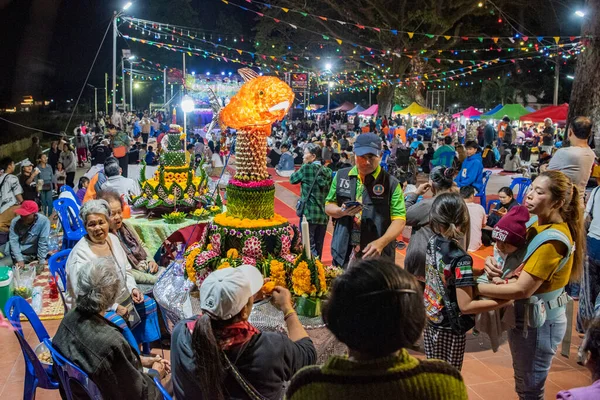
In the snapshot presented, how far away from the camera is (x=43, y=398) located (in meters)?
4.09

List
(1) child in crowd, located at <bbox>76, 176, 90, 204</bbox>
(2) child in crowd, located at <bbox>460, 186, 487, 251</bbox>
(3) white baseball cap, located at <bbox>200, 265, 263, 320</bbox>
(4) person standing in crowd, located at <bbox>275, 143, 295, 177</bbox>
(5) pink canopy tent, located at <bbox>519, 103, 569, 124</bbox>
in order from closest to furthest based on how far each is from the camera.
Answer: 1. (3) white baseball cap, located at <bbox>200, 265, 263, 320</bbox>
2. (2) child in crowd, located at <bbox>460, 186, 487, 251</bbox>
3. (1) child in crowd, located at <bbox>76, 176, 90, 204</bbox>
4. (4) person standing in crowd, located at <bbox>275, 143, 295, 177</bbox>
5. (5) pink canopy tent, located at <bbox>519, 103, 569, 124</bbox>

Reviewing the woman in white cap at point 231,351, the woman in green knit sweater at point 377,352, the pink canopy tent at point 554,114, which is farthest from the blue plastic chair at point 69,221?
the pink canopy tent at point 554,114

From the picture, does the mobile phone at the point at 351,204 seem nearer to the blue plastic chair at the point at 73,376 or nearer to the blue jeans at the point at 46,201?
the blue plastic chair at the point at 73,376

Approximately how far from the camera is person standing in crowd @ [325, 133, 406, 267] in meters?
4.16

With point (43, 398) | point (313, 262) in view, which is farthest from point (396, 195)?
point (43, 398)

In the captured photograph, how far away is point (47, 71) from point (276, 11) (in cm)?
1472

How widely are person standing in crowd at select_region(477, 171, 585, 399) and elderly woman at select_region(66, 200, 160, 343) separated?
7.80 feet

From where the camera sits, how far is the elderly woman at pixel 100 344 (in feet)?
8.47

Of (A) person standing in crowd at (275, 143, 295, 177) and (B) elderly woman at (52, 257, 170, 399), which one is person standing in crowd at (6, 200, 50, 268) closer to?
(B) elderly woman at (52, 257, 170, 399)

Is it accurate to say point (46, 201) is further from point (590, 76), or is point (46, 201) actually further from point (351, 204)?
point (590, 76)

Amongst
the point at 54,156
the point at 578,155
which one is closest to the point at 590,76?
the point at 578,155

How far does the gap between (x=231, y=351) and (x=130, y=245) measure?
2.90 meters

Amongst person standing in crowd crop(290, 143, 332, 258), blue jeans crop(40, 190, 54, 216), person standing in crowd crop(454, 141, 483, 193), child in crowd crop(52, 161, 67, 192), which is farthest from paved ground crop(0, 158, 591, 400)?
child in crowd crop(52, 161, 67, 192)

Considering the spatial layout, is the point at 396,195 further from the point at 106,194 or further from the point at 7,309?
the point at 7,309
